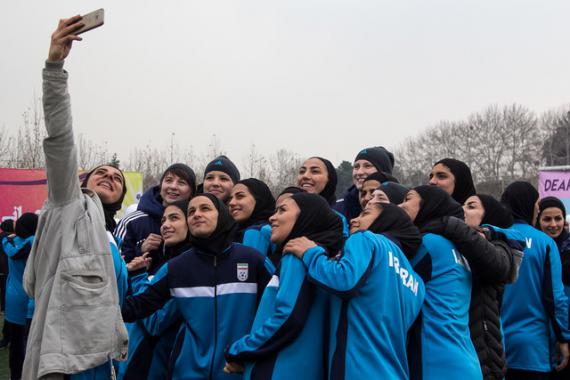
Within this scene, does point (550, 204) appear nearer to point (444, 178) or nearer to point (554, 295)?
point (554, 295)

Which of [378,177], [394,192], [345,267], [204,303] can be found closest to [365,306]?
[345,267]

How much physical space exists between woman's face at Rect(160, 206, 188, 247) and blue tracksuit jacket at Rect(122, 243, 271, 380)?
1.96 feet

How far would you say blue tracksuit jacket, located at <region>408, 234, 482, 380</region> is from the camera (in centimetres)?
333

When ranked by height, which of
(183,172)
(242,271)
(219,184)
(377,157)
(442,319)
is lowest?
(442,319)

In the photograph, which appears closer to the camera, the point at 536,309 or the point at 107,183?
the point at 107,183

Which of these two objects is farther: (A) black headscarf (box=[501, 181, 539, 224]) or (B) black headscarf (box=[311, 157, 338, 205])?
(A) black headscarf (box=[501, 181, 539, 224])

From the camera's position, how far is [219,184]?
511 centimetres

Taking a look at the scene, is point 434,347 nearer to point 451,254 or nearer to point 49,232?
point 451,254

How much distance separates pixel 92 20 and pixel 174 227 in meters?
1.93

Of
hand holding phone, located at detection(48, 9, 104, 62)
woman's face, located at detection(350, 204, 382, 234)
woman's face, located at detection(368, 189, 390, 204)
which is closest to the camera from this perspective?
hand holding phone, located at detection(48, 9, 104, 62)

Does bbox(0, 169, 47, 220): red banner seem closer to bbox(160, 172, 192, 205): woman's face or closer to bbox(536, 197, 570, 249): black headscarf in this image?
bbox(160, 172, 192, 205): woman's face

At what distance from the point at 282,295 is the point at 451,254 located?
110 centimetres

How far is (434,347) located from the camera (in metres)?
3.36

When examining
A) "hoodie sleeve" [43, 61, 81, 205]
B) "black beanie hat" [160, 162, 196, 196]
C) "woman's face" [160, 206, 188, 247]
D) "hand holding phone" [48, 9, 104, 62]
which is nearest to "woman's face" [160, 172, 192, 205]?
"black beanie hat" [160, 162, 196, 196]
